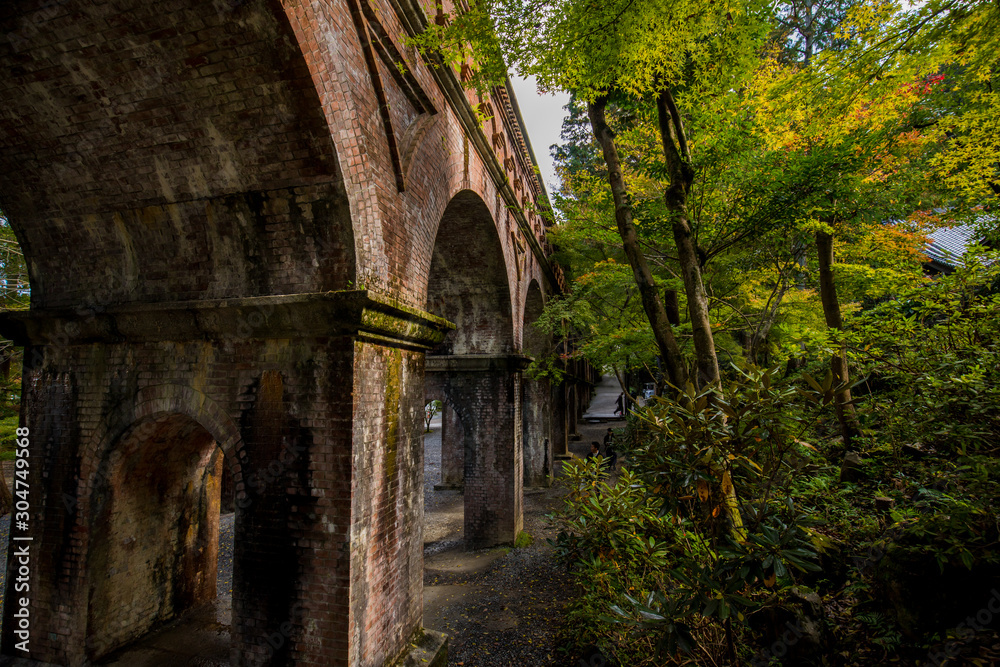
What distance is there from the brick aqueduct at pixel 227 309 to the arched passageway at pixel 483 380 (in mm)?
4083

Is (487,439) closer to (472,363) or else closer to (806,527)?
(472,363)

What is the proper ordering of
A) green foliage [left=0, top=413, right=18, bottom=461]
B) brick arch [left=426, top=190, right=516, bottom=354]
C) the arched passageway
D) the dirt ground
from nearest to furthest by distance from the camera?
the dirt ground → brick arch [left=426, top=190, right=516, bottom=354] → the arched passageway → green foliage [left=0, top=413, right=18, bottom=461]

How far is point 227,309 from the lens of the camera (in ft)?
14.2

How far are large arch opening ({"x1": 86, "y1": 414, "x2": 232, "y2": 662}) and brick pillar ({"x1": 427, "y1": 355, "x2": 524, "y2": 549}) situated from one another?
4833 mm

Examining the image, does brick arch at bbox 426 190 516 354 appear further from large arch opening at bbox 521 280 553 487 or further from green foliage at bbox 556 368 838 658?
green foliage at bbox 556 368 838 658

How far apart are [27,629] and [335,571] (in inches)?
144

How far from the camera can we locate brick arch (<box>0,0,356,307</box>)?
3520mm

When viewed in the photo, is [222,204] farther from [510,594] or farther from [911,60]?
[510,594]

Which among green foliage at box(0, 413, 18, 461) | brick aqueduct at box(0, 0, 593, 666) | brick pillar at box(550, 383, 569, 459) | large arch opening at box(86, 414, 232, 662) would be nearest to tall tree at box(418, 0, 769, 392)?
brick aqueduct at box(0, 0, 593, 666)

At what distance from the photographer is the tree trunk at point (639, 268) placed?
6.09 metres

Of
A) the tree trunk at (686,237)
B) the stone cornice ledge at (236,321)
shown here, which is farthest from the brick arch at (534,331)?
the stone cornice ledge at (236,321)

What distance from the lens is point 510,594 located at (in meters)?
7.70

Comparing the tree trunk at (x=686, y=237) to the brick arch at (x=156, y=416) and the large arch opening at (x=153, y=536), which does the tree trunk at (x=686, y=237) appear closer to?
the brick arch at (x=156, y=416)

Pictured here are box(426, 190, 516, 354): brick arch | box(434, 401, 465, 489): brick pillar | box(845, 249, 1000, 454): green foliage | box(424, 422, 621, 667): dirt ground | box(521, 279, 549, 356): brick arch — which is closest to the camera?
box(845, 249, 1000, 454): green foliage
